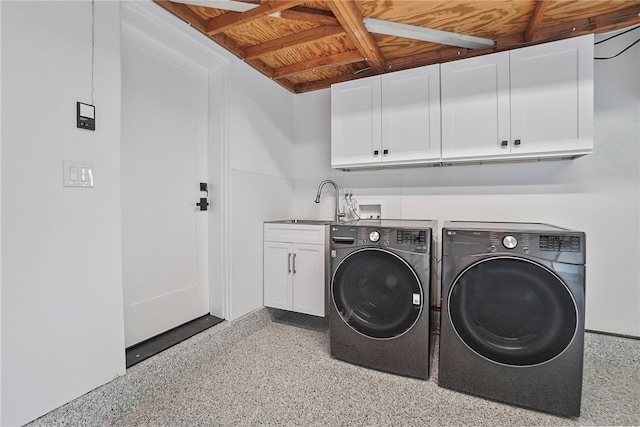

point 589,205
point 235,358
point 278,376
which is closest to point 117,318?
point 235,358

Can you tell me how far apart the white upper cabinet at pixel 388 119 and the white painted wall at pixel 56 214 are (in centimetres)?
158

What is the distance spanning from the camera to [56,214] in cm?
122

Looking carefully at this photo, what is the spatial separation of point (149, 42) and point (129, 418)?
2.24 metres

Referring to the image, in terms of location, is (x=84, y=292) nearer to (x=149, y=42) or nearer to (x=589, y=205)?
(x=149, y=42)

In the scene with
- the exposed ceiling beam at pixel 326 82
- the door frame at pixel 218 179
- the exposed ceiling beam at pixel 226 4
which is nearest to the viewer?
the exposed ceiling beam at pixel 226 4

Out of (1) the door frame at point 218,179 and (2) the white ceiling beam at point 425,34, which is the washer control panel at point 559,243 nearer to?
(2) the white ceiling beam at point 425,34

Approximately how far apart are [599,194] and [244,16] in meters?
2.71

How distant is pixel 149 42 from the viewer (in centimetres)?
184

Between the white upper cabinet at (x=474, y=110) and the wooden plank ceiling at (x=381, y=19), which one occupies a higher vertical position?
the wooden plank ceiling at (x=381, y=19)

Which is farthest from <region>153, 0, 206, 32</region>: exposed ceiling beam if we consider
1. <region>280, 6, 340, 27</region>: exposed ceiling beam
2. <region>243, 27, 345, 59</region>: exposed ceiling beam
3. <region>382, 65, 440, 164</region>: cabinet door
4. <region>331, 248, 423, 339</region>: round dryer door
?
<region>331, 248, 423, 339</region>: round dryer door

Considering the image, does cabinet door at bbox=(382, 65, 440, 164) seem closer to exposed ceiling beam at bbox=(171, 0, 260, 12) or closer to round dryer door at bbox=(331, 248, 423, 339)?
round dryer door at bbox=(331, 248, 423, 339)

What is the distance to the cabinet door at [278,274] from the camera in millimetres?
2406

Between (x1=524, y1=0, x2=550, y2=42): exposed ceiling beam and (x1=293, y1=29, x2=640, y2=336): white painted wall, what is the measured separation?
49 cm

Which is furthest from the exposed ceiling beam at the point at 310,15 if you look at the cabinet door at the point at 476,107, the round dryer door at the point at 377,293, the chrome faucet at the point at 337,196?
the round dryer door at the point at 377,293
